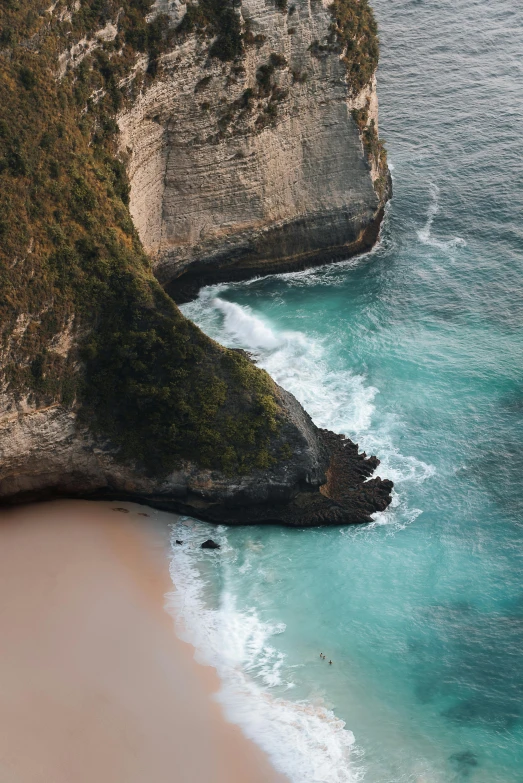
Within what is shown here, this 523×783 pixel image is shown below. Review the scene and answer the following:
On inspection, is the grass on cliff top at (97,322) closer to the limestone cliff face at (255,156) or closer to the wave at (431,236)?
the limestone cliff face at (255,156)

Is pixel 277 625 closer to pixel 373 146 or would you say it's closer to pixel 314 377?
pixel 314 377

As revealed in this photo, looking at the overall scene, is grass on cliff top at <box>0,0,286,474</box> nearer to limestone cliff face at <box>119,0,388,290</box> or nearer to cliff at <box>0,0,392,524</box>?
cliff at <box>0,0,392,524</box>

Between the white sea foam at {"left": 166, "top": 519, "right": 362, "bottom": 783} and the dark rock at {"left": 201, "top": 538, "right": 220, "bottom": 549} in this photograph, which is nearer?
the white sea foam at {"left": 166, "top": 519, "right": 362, "bottom": 783}

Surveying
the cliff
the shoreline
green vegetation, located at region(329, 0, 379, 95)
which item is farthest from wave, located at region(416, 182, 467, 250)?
the cliff

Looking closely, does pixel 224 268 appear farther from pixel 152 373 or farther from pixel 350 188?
pixel 152 373

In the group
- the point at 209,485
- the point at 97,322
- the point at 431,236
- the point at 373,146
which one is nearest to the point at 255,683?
the point at 209,485

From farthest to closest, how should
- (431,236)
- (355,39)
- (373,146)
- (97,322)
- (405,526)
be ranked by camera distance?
(431,236) < (373,146) < (355,39) < (405,526) < (97,322)
